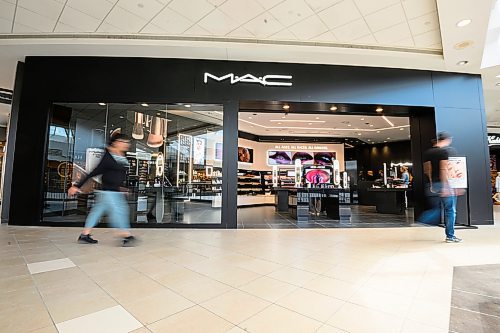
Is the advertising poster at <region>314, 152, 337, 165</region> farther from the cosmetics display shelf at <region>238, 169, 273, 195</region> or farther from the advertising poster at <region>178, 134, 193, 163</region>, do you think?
the advertising poster at <region>178, 134, 193, 163</region>

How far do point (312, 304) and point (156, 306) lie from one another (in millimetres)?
1143

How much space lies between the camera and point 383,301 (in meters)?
1.79

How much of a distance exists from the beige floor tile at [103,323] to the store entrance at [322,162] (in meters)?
4.81

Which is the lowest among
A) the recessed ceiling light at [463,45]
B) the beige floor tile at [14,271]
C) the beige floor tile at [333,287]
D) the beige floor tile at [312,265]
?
the beige floor tile at [312,265]

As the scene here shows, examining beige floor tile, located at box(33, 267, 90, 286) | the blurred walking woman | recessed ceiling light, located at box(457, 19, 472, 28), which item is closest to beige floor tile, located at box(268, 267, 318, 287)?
beige floor tile, located at box(33, 267, 90, 286)

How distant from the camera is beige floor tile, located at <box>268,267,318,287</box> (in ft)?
7.16

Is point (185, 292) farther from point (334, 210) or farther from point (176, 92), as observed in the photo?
point (334, 210)

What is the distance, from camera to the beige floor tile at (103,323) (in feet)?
4.58

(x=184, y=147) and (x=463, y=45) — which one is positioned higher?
(x=463, y=45)

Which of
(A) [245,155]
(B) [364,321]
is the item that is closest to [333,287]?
(B) [364,321]

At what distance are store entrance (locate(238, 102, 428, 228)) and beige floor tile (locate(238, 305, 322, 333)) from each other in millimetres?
4485

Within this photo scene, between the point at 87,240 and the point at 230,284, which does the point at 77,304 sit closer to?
the point at 230,284

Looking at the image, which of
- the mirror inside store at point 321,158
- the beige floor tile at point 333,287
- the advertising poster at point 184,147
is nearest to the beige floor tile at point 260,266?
the beige floor tile at point 333,287

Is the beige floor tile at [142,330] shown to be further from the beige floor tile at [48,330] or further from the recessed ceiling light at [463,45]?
the recessed ceiling light at [463,45]
